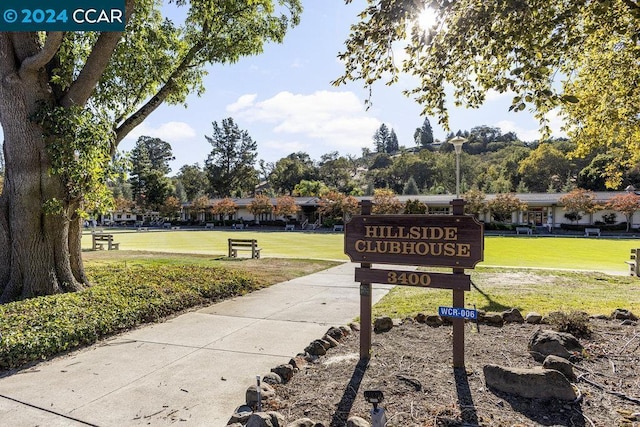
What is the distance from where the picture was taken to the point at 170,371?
14.8 feet

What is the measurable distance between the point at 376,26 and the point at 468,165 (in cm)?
8672

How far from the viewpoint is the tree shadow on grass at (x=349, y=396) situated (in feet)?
10.4

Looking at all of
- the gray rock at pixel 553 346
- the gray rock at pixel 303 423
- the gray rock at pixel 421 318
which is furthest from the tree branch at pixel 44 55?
the gray rock at pixel 553 346

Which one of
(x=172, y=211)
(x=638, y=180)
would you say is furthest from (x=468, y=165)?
(x=172, y=211)

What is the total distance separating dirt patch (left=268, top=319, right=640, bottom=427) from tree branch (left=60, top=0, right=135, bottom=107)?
708 cm

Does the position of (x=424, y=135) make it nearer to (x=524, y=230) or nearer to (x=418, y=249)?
(x=524, y=230)

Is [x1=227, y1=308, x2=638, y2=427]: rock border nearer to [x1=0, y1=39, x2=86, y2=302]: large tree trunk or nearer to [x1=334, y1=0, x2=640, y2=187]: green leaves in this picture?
[x1=334, y1=0, x2=640, y2=187]: green leaves

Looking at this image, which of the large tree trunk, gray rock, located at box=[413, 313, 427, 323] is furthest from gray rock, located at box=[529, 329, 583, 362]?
the large tree trunk

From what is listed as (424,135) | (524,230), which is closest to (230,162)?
(524,230)

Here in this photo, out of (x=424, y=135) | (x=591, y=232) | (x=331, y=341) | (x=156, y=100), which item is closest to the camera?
(x=331, y=341)

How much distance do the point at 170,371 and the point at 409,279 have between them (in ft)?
9.53

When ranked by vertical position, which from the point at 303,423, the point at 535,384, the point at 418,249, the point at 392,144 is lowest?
the point at 303,423

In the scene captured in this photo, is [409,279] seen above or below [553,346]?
above

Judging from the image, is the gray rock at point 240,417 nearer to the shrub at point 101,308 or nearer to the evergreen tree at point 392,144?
the shrub at point 101,308
